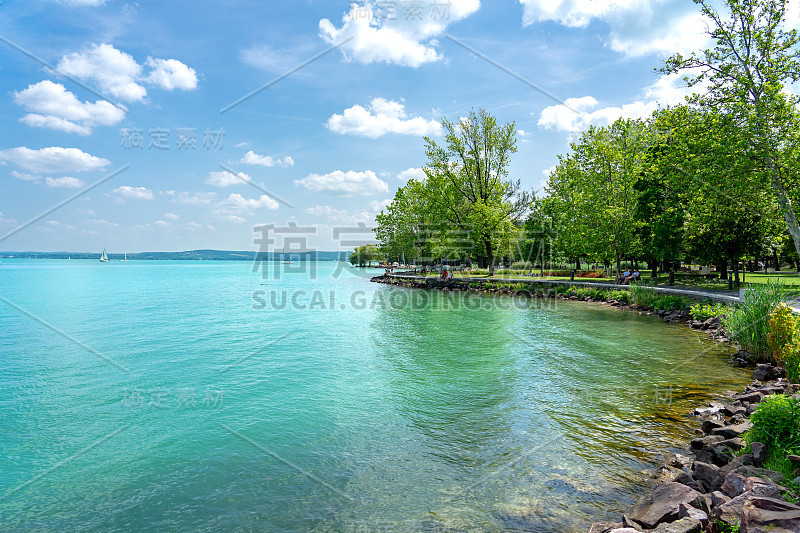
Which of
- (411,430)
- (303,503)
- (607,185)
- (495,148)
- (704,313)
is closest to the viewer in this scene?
(303,503)

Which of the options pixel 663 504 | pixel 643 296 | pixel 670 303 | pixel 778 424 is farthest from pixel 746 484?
pixel 643 296

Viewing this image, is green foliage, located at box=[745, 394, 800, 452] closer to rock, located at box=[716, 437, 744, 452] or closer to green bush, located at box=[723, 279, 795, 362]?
rock, located at box=[716, 437, 744, 452]

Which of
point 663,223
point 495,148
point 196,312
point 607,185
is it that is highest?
point 495,148

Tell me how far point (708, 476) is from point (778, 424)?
169cm

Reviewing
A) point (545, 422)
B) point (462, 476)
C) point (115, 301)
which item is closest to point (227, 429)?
point (462, 476)

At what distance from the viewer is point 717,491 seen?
611 cm

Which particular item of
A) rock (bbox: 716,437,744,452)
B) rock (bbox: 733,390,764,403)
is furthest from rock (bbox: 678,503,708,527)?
rock (bbox: 733,390,764,403)

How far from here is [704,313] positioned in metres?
24.0

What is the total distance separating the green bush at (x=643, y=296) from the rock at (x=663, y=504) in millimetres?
28055

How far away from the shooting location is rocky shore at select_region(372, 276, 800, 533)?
4922mm

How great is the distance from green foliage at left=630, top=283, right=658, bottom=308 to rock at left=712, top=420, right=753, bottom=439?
2466 centimetres

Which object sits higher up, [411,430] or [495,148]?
[495,148]

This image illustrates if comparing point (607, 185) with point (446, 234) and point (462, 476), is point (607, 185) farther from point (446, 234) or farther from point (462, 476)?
point (462, 476)

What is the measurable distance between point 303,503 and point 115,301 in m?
49.5
